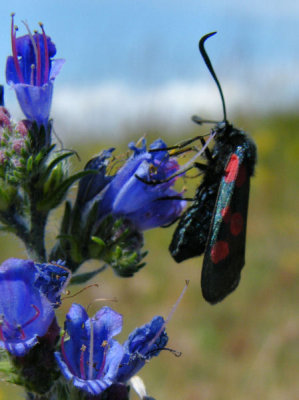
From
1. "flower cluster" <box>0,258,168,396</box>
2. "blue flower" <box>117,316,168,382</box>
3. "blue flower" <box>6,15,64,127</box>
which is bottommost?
"blue flower" <box>117,316,168,382</box>

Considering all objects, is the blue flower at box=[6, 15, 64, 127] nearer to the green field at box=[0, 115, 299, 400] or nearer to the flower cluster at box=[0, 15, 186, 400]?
the flower cluster at box=[0, 15, 186, 400]

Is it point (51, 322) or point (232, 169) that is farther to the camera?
point (232, 169)

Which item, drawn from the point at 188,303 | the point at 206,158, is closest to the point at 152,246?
the point at 188,303

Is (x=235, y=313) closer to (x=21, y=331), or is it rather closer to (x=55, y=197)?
(x=55, y=197)

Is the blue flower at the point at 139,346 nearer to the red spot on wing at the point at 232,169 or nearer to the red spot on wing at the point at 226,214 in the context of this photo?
the red spot on wing at the point at 226,214

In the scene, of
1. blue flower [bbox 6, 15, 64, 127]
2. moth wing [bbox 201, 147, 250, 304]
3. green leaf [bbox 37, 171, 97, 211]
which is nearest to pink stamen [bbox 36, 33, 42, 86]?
blue flower [bbox 6, 15, 64, 127]

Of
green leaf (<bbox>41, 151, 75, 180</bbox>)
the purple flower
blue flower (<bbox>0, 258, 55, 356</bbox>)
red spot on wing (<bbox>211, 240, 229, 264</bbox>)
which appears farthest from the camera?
the purple flower

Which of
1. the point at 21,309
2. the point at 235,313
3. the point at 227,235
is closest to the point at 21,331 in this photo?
the point at 21,309
